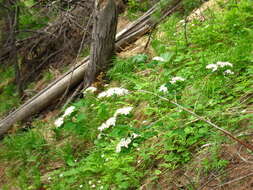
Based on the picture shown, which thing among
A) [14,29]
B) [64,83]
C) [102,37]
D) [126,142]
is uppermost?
[14,29]

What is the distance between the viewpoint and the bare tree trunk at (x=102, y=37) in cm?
433

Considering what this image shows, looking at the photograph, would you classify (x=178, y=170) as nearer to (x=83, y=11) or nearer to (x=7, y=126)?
(x=7, y=126)

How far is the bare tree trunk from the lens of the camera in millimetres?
4328

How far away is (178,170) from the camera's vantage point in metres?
2.24

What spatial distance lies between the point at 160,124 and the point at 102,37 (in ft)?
8.97

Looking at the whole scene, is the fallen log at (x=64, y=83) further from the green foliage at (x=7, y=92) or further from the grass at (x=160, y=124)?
the green foliage at (x=7, y=92)

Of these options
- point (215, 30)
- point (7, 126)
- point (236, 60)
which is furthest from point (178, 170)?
point (7, 126)

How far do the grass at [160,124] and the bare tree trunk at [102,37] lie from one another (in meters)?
0.21

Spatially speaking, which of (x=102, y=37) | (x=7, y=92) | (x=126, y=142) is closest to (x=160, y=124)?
(x=126, y=142)

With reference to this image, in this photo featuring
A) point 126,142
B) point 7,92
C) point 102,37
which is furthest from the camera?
point 7,92

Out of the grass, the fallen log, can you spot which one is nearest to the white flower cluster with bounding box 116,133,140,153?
the grass

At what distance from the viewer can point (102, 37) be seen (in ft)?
14.6

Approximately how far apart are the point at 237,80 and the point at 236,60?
31cm

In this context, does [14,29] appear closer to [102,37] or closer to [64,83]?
[64,83]
